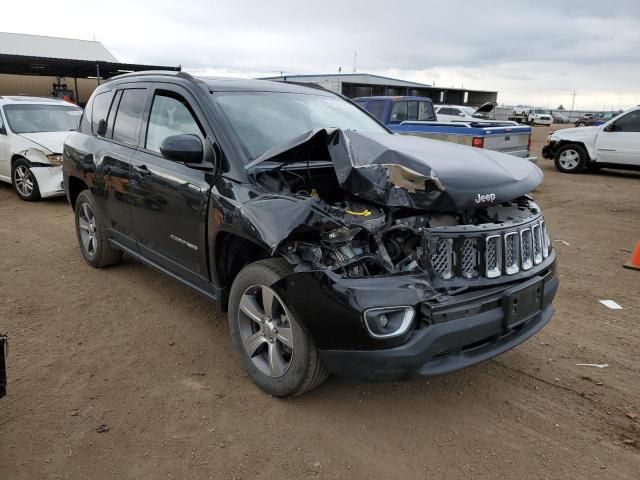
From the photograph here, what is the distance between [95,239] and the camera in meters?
5.29

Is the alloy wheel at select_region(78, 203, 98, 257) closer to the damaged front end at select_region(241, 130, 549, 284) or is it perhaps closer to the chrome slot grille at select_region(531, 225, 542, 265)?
the damaged front end at select_region(241, 130, 549, 284)

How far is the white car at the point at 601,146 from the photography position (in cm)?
1217

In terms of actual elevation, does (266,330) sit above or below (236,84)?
below

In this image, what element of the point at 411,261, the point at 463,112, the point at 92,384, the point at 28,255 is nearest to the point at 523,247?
the point at 411,261

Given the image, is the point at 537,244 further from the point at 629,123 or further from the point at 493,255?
the point at 629,123

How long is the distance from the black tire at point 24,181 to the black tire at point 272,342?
712 centimetres

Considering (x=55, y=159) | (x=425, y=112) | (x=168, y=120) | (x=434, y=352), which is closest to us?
(x=434, y=352)

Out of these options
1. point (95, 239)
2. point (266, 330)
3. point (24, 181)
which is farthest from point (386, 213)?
point (24, 181)

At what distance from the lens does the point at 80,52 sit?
37469 mm

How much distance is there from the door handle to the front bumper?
17.8 feet

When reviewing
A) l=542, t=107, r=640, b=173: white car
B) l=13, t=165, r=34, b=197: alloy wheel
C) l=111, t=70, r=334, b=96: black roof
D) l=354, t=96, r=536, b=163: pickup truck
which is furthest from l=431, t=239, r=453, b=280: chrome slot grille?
l=542, t=107, r=640, b=173: white car

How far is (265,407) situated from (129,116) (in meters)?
2.80

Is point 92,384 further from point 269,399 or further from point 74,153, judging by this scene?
point 74,153

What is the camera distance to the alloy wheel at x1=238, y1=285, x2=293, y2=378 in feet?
9.79
